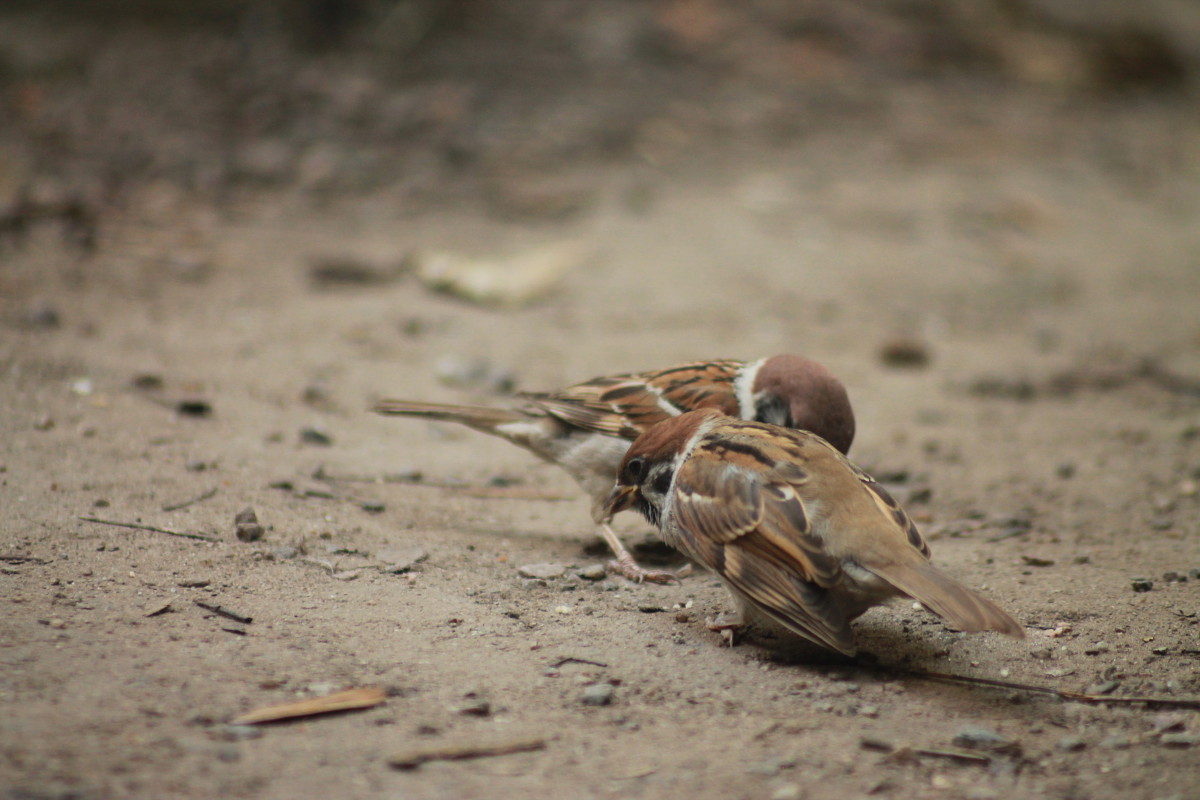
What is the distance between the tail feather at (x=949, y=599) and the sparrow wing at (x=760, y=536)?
7.4 inches

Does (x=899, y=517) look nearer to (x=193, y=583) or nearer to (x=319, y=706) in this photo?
(x=319, y=706)

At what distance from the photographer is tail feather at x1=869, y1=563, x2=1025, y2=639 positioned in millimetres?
2553

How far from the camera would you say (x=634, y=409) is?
430 centimetres

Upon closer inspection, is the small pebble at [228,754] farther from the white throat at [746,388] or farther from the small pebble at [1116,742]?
the white throat at [746,388]

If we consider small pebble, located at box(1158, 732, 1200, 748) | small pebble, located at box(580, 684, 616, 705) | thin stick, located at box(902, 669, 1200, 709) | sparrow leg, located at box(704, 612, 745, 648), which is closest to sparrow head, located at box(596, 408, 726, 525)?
sparrow leg, located at box(704, 612, 745, 648)

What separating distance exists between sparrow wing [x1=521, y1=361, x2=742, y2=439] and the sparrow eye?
0.53 meters

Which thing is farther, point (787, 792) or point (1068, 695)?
point (1068, 695)

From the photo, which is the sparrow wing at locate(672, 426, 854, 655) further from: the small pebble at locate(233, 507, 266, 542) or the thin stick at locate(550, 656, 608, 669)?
the small pebble at locate(233, 507, 266, 542)

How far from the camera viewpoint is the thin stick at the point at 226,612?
9.91 feet

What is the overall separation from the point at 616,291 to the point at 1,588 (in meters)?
4.90

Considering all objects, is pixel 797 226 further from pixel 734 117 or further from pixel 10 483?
pixel 10 483

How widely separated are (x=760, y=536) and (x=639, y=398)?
1414 mm

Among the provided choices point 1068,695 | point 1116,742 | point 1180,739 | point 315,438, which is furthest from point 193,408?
point 1180,739

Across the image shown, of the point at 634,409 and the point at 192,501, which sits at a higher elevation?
the point at 634,409
